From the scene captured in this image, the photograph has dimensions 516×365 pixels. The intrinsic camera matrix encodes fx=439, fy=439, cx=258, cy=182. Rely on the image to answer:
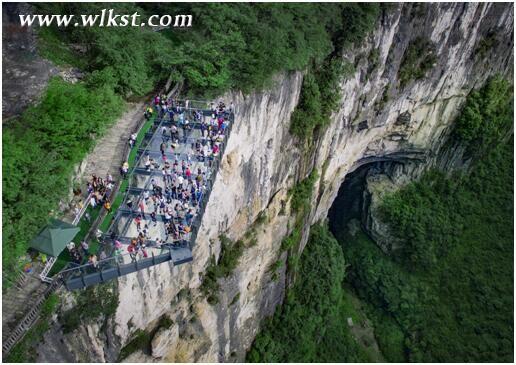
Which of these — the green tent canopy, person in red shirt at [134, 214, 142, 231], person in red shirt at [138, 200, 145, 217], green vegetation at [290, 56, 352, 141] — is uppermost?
green vegetation at [290, 56, 352, 141]

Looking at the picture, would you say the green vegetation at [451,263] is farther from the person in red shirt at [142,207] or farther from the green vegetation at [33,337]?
the green vegetation at [33,337]

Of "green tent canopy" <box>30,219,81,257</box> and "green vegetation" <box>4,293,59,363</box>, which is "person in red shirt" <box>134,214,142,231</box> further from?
"green vegetation" <box>4,293,59,363</box>

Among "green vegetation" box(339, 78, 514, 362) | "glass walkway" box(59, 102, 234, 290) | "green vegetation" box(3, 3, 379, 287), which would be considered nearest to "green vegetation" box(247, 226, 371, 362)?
"green vegetation" box(339, 78, 514, 362)

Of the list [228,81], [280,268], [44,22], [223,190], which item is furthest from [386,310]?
[44,22]

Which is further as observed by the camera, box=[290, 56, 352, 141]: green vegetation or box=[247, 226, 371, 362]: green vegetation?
box=[247, 226, 371, 362]: green vegetation

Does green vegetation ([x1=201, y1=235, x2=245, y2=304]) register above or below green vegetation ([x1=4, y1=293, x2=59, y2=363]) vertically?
above

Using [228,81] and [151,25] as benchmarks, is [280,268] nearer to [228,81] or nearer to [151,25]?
[228,81]

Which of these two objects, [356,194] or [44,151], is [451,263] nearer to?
[356,194]
